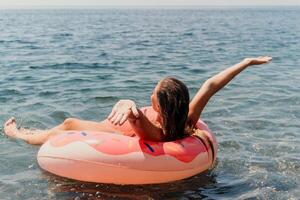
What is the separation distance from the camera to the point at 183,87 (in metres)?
5.05

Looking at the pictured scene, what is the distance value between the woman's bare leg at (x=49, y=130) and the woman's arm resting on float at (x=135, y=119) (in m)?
0.77

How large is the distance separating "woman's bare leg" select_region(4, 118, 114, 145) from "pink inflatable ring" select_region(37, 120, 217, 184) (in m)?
0.48

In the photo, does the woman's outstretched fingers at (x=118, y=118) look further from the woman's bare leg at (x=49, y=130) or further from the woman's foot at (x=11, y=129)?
the woman's foot at (x=11, y=129)

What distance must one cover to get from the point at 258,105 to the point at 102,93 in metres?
3.08

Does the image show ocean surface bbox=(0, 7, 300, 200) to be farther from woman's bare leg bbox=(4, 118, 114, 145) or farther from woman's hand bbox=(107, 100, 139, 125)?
woman's hand bbox=(107, 100, 139, 125)

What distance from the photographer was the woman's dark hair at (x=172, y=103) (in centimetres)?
496

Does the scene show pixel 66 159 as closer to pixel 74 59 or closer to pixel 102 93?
pixel 102 93

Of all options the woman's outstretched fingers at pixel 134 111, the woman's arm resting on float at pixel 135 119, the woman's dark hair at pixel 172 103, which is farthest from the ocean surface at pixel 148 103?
the woman's outstretched fingers at pixel 134 111

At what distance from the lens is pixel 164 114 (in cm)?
502

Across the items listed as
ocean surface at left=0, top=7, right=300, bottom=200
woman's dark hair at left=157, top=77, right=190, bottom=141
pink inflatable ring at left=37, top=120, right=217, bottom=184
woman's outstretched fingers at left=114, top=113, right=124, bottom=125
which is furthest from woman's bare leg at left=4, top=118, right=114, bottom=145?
woman's outstretched fingers at left=114, top=113, right=124, bottom=125

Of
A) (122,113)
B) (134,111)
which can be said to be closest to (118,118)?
(122,113)

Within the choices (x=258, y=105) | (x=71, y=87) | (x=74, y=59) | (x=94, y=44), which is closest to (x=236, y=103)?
(x=258, y=105)

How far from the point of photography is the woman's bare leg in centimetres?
582

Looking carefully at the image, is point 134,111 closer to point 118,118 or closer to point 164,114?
point 118,118
